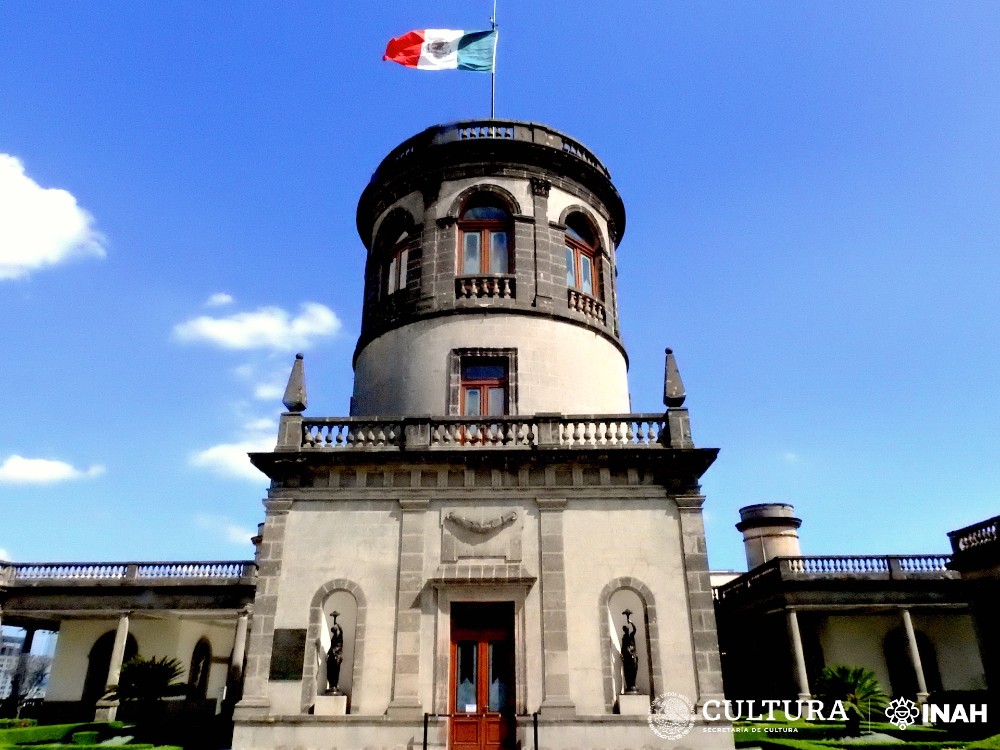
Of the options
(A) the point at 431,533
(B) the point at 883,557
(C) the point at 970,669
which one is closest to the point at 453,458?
(A) the point at 431,533

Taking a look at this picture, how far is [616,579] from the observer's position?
13.9 metres

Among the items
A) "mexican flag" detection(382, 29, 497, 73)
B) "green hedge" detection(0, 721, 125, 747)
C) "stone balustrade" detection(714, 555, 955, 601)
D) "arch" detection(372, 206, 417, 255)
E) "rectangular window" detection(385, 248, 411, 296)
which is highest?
"mexican flag" detection(382, 29, 497, 73)

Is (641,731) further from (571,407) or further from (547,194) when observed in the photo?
(547,194)

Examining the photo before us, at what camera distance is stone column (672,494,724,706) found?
1308 cm

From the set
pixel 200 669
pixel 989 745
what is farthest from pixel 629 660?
pixel 200 669

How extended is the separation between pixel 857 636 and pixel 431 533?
21.2 meters

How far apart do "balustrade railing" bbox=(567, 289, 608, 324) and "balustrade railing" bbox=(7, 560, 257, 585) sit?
54.3 ft

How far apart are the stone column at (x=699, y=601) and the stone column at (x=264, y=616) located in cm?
769

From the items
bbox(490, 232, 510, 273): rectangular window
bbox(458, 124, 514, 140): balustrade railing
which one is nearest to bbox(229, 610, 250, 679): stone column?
bbox(490, 232, 510, 273): rectangular window

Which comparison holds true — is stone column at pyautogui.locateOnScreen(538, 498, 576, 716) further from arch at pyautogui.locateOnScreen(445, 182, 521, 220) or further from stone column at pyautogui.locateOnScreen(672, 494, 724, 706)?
arch at pyautogui.locateOnScreen(445, 182, 521, 220)

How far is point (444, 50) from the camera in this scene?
2078cm

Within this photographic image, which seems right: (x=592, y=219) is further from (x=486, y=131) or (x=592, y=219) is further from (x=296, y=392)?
(x=296, y=392)

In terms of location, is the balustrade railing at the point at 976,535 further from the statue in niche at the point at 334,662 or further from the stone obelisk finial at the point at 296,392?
the stone obelisk finial at the point at 296,392

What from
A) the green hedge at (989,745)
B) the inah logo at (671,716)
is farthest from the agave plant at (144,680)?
the green hedge at (989,745)
